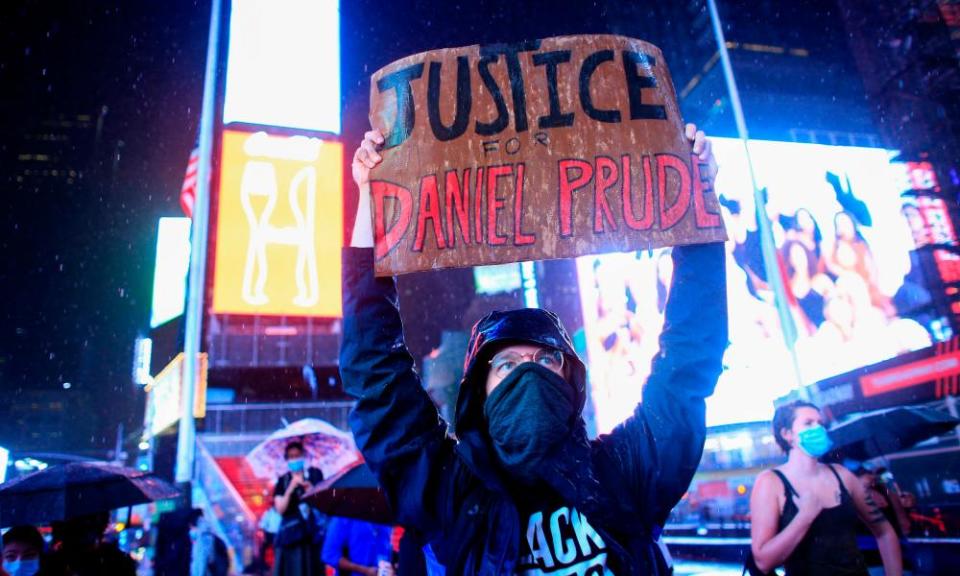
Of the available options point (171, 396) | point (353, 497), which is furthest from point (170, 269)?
point (353, 497)

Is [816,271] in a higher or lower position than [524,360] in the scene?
higher

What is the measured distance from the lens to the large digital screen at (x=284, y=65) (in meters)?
28.7

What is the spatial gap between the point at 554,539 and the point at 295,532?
18.6 feet

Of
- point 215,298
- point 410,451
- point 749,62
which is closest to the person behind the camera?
point 410,451

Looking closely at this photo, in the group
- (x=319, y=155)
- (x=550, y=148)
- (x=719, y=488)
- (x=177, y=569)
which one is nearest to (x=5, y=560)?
(x=177, y=569)

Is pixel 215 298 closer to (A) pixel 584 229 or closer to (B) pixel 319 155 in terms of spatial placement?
(B) pixel 319 155

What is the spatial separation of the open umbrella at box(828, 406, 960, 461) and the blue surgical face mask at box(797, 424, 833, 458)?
4.06 m

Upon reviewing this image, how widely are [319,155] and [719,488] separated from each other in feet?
71.5

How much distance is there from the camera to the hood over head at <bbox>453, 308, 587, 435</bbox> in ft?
7.34

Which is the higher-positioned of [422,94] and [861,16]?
[861,16]

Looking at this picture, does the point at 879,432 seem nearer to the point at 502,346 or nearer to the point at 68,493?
the point at 502,346

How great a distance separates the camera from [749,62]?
38000mm

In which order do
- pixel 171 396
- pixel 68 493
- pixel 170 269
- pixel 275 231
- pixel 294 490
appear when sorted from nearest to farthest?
pixel 68 493 → pixel 294 490 → pixel 275 231 → pixel 171 396 → pixel 170 269

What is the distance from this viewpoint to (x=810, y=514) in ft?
11.7
